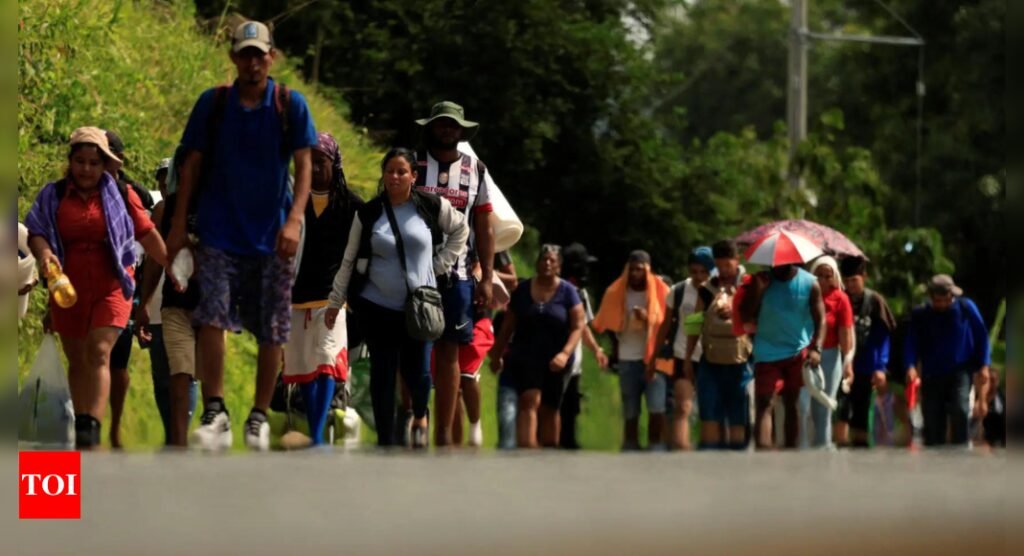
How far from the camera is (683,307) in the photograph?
1622 centimetres

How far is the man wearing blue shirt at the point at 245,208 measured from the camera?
9.62m

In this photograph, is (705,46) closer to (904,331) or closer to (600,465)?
(904,331)

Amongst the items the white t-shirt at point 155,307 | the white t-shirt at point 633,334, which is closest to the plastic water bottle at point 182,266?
the white t-shirt at point 155,307

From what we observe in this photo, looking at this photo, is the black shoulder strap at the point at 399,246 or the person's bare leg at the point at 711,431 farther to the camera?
the person's bare leg at the point at 711,431

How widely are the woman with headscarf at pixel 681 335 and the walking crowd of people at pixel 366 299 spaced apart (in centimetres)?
2

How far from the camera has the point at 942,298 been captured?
1711 centimetres

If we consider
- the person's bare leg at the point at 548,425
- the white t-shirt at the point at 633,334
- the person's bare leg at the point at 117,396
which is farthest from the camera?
the white t-shirt at the point at 633,334

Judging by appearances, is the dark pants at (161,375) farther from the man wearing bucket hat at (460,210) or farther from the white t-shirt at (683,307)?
the white t-shirt at (683,307)

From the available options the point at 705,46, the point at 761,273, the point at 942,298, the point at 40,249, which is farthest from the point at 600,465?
the point at 705,46

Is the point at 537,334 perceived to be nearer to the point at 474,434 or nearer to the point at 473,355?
the point at 474,434

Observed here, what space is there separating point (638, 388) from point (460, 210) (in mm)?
5499

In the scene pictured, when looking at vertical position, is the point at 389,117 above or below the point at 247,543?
above

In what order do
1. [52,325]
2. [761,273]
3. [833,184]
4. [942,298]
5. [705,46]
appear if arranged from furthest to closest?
[705,46] < [833,184] < [942,298] < [761,273] < [52,325]

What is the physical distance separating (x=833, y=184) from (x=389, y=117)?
931cm
